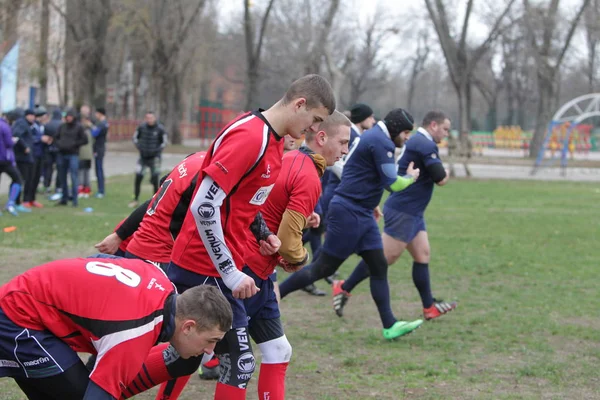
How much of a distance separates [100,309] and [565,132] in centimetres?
4289

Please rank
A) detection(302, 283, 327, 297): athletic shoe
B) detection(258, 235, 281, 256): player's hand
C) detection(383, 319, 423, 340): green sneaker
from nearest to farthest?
1. detection(258, 235, 281, 256): player's hand
2. detection(383, 319, 423, 340): green sneaker
3. detection(302, 283, 327, 297): athletic shoe

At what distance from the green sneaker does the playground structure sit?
26.9 meters

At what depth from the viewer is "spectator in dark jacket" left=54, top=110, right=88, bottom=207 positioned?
16938 mm

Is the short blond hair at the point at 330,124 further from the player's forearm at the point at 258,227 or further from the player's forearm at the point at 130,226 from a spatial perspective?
the player's forearm at the point at 130,226

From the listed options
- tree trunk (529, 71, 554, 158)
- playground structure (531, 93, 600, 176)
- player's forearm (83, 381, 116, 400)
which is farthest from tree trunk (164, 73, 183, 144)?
player's forearm (83, 381, 116, 400)

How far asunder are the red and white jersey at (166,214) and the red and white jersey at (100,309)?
49.5 inches

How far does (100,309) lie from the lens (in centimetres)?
348

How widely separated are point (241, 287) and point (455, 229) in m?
11.6

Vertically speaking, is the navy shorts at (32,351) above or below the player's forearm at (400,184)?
below

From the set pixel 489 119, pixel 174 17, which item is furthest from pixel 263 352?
pixel 489 119

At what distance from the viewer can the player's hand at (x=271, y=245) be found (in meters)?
4.66

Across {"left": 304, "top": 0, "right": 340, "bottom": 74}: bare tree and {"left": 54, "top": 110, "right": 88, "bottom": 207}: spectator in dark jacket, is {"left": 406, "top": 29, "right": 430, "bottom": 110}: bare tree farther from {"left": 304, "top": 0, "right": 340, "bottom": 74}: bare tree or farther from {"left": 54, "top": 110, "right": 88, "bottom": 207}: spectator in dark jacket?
{"left": 54, "top": 110, "right": 88, "bottom": 207}: spectator in dark jacket

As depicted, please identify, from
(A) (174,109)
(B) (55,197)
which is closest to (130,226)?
(B) (55,197)

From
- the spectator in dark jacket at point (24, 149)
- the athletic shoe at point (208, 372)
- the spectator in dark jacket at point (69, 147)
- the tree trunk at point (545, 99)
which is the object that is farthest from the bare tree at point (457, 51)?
the athletic shoe at point (208, 372)
